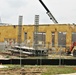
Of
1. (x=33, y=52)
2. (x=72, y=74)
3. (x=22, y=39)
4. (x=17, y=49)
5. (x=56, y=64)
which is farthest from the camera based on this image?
(x=22, y=39)

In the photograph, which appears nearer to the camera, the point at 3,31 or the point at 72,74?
the point at 72,74

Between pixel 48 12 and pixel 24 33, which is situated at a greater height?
pixel 48 12

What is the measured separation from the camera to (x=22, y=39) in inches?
2731

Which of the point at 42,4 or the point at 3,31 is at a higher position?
the point at 42,4

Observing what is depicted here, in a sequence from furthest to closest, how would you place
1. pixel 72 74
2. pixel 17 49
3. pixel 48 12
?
pixel 48 12 → pixel 17 49 → pixel 72 74

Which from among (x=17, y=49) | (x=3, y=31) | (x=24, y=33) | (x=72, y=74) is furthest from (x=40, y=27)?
(x=72, y=74)

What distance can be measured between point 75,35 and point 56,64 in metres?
33.6

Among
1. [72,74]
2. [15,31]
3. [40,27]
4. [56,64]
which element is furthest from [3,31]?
[72,74]

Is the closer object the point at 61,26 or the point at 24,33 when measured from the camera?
the point at 61,26

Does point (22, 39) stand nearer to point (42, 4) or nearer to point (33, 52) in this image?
point (42, 4)

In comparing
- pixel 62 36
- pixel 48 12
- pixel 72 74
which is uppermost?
pixel 48 12

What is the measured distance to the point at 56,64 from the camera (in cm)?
3034

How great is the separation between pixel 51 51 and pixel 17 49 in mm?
5971

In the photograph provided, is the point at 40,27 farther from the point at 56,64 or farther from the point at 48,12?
the point at 56,64
